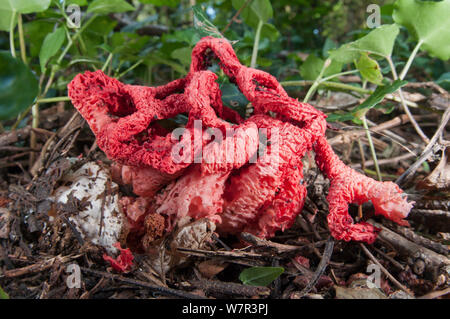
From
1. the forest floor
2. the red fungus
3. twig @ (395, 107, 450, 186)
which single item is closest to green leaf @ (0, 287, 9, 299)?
the forest floor

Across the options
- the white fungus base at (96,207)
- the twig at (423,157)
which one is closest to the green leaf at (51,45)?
the white fungus base at (96,207)

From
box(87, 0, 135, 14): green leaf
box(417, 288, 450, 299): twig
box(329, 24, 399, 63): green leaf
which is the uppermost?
box(87, 0, 135, 14): green leaf

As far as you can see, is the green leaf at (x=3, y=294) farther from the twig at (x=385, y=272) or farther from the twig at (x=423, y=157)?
the twig at (x=423, y=157)

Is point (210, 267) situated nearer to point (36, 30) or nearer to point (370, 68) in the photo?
point (370, 68)

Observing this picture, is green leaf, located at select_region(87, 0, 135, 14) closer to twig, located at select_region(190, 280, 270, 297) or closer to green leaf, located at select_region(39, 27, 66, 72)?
green leaf, located at select_region(39, 27, 66, 72)

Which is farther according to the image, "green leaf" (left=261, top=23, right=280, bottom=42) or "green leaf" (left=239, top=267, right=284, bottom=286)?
"green leaf" (left=261, top=23, right=280, bottom=42)

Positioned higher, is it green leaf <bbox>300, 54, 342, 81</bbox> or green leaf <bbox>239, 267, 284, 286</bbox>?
green leaf <bbox>300, 54, 342, 81</bbox>
